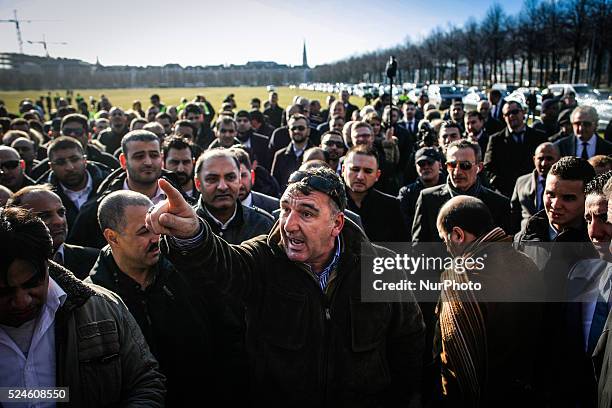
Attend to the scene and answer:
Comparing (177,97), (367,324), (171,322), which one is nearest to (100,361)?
(171,322)

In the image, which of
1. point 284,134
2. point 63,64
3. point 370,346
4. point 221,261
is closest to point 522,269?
point 370,346

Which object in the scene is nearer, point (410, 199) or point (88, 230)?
point (88, 230)

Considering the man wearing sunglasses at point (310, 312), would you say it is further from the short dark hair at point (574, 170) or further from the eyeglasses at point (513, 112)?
the eyeglasses at point (513, 112)

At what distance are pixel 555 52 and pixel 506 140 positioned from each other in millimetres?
40418

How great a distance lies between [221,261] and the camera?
214cm

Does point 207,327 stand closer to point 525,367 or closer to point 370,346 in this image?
point 370,346

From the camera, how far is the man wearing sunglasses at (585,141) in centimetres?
653

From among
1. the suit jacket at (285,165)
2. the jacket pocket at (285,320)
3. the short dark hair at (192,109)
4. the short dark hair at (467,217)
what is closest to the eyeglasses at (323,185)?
the jacket pocket at (285,320)

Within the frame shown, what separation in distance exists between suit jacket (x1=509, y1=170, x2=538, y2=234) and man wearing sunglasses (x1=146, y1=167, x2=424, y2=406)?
10.6 feet

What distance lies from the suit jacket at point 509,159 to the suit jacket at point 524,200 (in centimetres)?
201

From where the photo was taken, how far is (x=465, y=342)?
2.56 meters

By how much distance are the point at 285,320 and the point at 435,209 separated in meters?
2.64

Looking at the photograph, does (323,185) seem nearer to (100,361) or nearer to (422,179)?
(100,361)

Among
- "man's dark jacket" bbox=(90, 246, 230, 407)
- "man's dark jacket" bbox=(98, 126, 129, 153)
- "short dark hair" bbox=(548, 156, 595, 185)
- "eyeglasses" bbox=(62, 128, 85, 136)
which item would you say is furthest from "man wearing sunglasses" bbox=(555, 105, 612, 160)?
"man's dark jacket" bbox=(98, 126, 129, 153)
